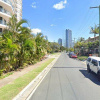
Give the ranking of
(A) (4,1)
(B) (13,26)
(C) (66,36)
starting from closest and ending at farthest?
(B) (13,26), (A) (4,1), (C) (66,36)

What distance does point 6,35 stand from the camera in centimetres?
1083

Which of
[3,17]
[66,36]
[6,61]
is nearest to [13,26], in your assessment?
[6,61]

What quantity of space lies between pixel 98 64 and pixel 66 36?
11291cm

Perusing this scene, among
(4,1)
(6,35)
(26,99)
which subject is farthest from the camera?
(4,1)

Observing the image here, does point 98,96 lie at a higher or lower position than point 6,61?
lower

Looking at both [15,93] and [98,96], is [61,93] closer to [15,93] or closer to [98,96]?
[98,96]

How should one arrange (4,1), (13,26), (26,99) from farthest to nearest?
(4,1), (13,26), (26,99)

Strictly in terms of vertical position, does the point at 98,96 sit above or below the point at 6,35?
below

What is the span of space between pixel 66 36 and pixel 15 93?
11694 centimetres

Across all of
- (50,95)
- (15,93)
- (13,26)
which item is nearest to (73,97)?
(50,95)

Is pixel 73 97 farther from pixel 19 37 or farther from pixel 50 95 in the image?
pixel 19 37

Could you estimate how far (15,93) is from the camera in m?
5.18

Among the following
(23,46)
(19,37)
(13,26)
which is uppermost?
(13,26)

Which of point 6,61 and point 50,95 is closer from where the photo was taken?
point 50,95
